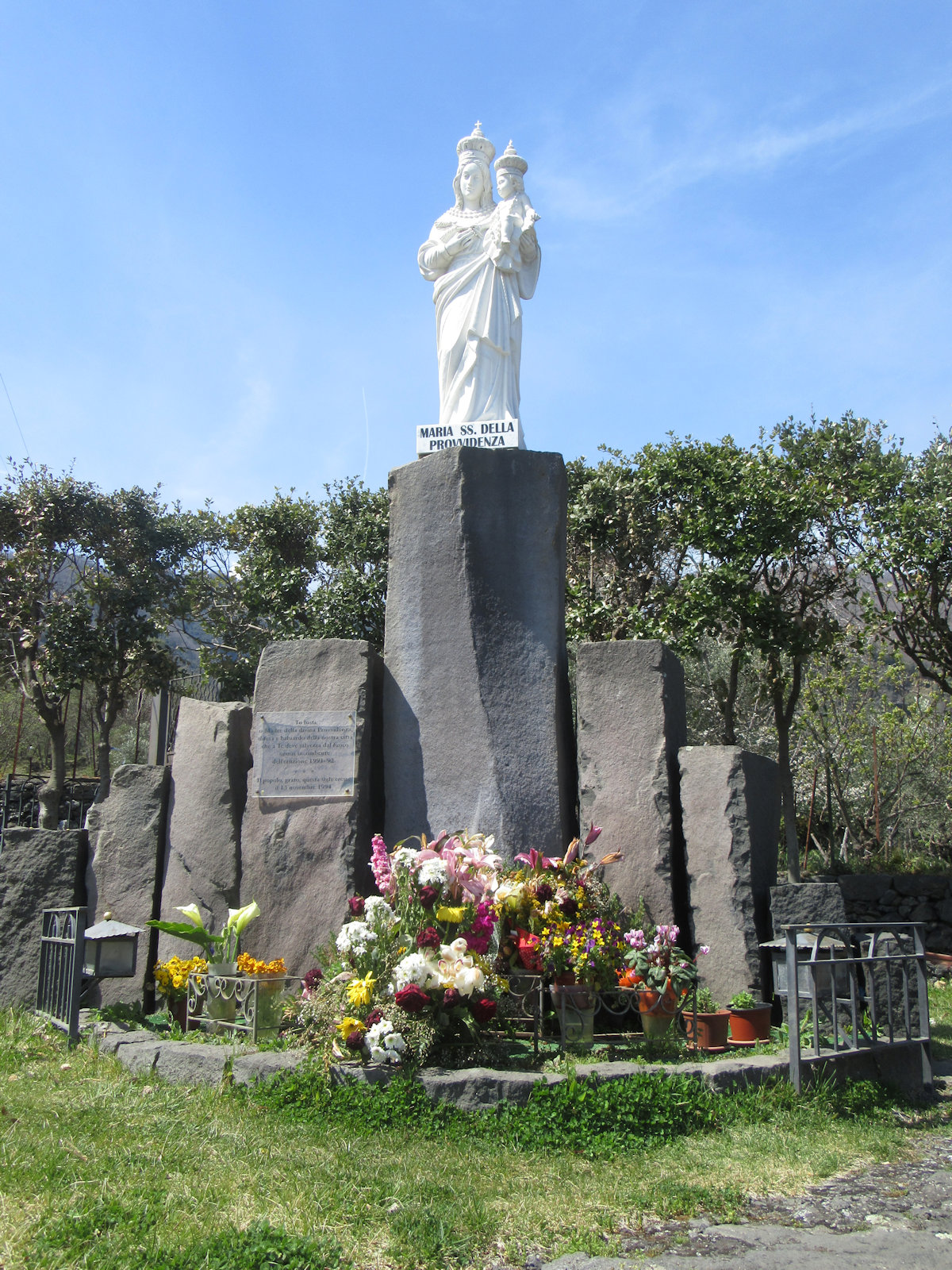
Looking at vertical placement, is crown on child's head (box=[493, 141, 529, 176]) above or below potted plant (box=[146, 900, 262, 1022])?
above

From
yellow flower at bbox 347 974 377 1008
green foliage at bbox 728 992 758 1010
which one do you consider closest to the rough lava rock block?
yellow flower at bbox 347 974 377 1008

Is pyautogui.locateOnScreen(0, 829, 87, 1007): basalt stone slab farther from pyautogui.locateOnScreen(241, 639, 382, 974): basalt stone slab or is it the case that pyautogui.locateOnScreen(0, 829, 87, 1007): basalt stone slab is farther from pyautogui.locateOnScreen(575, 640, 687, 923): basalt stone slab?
pyautogui.locateOnScreen(575, 640, 687, 923): basalt stone slab

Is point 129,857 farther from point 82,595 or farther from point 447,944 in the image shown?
point 82,595

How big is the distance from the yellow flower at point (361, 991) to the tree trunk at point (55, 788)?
1180cm

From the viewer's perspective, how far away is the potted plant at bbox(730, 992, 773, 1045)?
5.67 m

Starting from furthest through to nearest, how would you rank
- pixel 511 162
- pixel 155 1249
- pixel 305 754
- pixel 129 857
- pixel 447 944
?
pixel 511 162, pixel 129 857, pixel 305 754, pixel 447 944, pixel 155 1249

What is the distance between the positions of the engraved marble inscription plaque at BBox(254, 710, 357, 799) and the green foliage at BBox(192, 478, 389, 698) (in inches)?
295

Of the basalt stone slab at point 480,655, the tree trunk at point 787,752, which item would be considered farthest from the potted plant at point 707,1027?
the tree trunk at point 787,752

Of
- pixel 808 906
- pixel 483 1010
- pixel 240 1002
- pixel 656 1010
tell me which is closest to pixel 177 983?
pixel 240 1002

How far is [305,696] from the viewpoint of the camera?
691 centimetres

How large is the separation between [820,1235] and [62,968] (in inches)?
181

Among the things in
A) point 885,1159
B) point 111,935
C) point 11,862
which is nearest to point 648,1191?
point 885,1159

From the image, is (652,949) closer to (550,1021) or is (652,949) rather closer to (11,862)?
(550,1021)

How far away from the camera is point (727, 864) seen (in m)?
6.22
